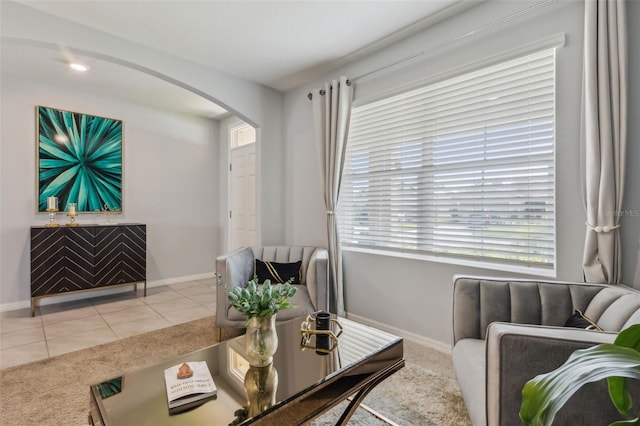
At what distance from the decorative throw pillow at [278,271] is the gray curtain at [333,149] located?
16.7 inches

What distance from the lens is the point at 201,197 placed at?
527 centimetres

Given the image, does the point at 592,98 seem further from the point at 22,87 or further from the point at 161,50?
the point at 22,87

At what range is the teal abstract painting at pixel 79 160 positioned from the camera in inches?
148

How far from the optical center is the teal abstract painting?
12.4 feet

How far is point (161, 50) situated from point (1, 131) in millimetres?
2239

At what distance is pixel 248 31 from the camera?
268 centimetres

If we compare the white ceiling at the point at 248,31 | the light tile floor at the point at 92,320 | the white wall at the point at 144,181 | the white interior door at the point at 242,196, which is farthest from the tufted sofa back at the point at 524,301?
the white wall at the point at 144,181

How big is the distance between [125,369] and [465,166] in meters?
2.98

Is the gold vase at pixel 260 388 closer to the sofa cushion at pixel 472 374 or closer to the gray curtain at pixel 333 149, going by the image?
the sofa cushion at pixel 472 374

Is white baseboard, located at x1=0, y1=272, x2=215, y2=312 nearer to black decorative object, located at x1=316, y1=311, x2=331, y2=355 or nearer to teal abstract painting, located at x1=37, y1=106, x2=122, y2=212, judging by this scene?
teal abstract painting, located at x1=37, y1=106, x2=122, y2=212

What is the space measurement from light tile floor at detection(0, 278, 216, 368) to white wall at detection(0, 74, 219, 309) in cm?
51

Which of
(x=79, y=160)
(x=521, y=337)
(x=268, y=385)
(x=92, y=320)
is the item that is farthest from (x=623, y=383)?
(x=79, y=160)

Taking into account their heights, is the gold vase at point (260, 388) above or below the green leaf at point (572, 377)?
→ below

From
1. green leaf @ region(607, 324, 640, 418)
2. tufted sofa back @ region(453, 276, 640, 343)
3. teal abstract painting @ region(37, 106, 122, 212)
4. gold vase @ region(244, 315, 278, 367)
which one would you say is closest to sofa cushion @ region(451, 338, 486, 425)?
tufted sofa back @ region(453, 276, 640, 343)
